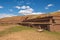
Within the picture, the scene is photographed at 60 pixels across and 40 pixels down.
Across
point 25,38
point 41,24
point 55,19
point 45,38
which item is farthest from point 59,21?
point 25,38

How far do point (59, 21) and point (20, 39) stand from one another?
518cm

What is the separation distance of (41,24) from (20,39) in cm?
585

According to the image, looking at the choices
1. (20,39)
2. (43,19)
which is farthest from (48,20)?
(20,39)

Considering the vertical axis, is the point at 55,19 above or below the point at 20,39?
above

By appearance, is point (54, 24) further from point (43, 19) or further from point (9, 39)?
point (9, 39)

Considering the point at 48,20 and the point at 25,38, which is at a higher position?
the point at 48,20

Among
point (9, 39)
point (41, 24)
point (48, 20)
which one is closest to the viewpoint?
point (9, 39)

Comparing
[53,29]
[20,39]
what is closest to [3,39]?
[20,39]

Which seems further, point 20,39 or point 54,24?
point 54,24

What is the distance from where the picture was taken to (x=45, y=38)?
410 inches

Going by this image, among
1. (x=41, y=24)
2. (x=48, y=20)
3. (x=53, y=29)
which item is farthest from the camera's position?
(x=41, y=24)

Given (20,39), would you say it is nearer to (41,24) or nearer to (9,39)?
(9,39)

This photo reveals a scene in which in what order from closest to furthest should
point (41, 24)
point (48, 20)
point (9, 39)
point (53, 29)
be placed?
point (9, 39) < point (53, 29) < point (48, 20) < point (41, 24)

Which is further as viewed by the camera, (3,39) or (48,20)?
(48,20)
